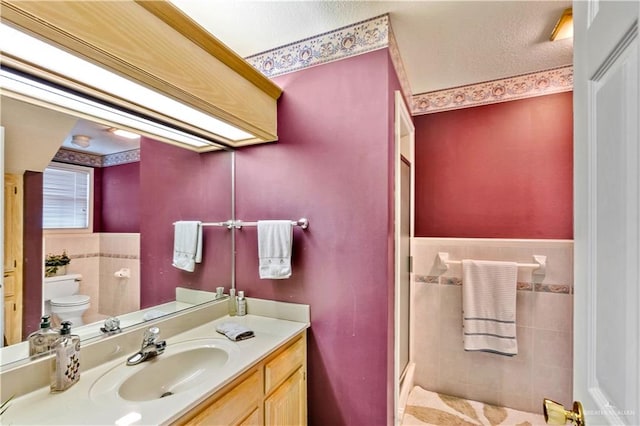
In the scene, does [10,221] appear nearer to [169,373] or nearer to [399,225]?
[169,373]

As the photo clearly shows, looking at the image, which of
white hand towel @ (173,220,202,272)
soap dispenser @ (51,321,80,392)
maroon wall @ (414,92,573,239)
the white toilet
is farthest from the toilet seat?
maroon wall @ (414,92,573,239)

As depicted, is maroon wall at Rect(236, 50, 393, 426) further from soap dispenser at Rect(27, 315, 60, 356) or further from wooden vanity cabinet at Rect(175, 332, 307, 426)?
soap dispenser at Rect(27, 315, 60, 356)

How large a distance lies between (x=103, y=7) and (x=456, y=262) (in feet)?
7.15

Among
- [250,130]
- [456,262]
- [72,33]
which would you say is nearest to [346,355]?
[456,262]

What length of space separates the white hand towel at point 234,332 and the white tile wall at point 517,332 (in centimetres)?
132

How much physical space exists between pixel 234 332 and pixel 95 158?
95cm

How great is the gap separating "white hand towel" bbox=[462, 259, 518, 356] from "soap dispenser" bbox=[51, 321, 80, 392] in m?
2.04

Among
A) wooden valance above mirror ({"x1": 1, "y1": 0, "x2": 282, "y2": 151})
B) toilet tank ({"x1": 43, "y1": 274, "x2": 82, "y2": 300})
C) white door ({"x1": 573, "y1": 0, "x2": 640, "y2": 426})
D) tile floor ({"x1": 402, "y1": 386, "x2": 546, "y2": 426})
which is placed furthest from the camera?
tile floor ({"x1": 402, "y1": 386, "x2": 546, "y2": 426})

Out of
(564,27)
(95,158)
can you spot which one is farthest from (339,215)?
(564,27)

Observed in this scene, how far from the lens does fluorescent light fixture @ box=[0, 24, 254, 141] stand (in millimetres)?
758

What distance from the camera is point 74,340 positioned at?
94 centimetres

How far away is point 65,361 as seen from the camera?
0.90 meters

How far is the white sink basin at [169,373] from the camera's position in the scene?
3.16ft

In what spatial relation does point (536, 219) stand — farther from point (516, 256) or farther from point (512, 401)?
point (512, 401)
